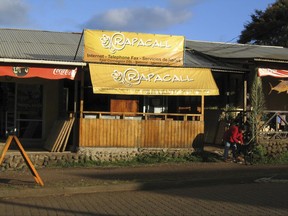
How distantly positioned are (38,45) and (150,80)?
4820mm

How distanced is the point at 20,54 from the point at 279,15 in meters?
31.0

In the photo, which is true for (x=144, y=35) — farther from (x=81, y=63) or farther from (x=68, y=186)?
(x=68, y=186)

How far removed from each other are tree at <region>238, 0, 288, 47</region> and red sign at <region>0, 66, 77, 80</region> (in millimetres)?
28211

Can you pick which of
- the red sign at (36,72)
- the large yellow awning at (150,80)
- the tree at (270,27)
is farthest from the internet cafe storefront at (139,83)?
the tree at (270,27)

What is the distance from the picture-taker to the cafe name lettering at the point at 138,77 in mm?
14109

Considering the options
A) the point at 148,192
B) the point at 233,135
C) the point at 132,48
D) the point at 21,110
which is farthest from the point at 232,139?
the point at 21,110

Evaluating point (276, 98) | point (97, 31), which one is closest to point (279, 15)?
point (276, 98)

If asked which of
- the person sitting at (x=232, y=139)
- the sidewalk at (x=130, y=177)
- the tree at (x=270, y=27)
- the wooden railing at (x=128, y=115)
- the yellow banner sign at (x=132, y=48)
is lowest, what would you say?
the sidewalk at (x=130, y=177)

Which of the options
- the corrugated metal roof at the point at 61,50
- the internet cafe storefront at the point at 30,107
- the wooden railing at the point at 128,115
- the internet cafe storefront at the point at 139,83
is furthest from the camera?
the internet cafe storefront at the point at 30,107

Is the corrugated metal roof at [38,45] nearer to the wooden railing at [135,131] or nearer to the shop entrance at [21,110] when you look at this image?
the shop entrance at [21,110]

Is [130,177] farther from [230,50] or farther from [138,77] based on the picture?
[230,50]

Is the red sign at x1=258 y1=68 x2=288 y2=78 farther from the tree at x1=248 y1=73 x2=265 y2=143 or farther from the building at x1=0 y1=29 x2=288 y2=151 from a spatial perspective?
the tree at x1=248 y1=73 x2=265 y2=143

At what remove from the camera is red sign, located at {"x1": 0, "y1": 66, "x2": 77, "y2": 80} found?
44.2ft

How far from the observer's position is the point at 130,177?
37.4ft
